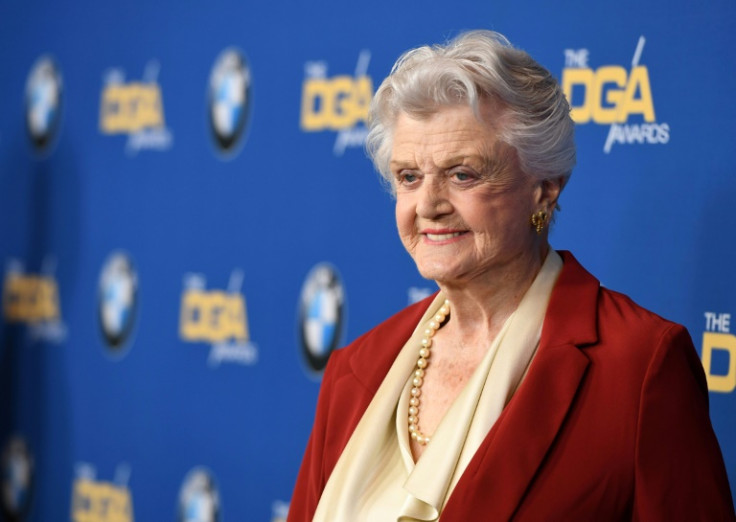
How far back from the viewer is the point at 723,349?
2.30 meters

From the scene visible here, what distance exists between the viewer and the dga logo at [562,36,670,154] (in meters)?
2.40

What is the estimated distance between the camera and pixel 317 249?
3.17 metres

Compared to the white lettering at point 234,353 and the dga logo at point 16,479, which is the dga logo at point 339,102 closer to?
the white lettering at point 234,353

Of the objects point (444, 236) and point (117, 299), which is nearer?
point (444, 236)

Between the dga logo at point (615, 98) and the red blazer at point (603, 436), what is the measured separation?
690 mm

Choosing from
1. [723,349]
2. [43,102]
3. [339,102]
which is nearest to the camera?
[723,349]

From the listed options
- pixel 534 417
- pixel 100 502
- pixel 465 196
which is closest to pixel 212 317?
pixel 100 502

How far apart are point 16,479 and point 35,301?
70 cm

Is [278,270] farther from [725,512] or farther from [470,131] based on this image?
[725,512]

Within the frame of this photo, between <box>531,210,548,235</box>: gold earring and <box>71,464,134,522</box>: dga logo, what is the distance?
87.9 inches

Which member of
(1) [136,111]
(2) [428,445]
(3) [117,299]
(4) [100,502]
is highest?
(1) [136,111]

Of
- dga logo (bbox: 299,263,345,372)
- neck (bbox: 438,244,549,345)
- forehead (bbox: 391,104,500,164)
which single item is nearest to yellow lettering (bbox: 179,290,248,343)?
dga logo (bbox: 299,263,345,372)

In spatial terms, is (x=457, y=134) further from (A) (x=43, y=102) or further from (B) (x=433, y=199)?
(A) (x=43, y=102)

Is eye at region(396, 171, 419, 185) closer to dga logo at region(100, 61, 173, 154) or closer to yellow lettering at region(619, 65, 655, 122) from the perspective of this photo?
yellow lettering at region(619, 65, 655, 122)
